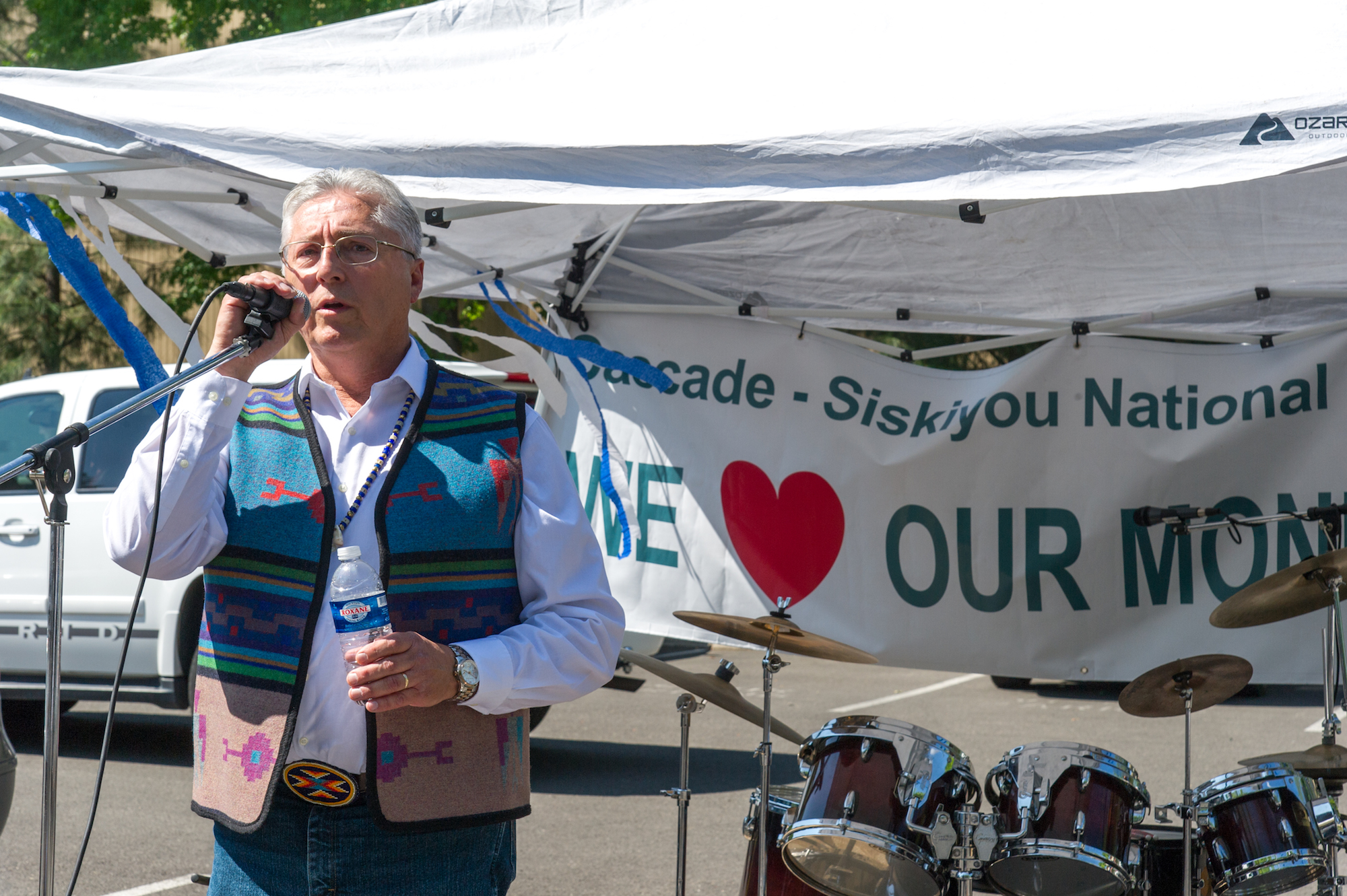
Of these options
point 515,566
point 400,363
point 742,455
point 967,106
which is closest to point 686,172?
point 967,106

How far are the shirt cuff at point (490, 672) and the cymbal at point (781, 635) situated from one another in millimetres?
1989

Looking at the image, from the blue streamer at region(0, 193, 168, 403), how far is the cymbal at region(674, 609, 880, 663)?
1820 mm

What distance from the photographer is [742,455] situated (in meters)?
4.71

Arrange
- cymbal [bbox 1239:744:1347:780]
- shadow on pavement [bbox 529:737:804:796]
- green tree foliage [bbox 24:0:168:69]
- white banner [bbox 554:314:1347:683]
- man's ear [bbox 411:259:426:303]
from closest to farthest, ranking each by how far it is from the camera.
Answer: man's ear [bbox 411:259:426:303] < cymbal [bbox 1239:744:1347:780] < white banner [bbox 554:314:1347:683] < shadow on pavement [bbox 529:737:804:796] < green tree foliage [bbox 24:0:168:69]

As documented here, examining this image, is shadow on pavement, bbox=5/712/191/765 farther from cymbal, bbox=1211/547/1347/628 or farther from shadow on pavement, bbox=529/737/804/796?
cymbal, bbox=1211/547/1347/628

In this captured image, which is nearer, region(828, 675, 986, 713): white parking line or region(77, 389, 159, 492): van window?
region(77, 389, 159, 492): van window

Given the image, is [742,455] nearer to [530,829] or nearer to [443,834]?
[530,829]

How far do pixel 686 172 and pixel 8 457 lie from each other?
6036 millimetres

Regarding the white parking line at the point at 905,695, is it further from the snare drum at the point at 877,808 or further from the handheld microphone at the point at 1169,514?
the snare drum at the point at 877,808

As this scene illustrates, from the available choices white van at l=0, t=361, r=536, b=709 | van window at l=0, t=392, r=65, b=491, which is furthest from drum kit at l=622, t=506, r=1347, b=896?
van window at l=0, t=392, r=65, b=491

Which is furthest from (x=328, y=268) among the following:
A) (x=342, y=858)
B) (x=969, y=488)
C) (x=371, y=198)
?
(x=969, y=488)

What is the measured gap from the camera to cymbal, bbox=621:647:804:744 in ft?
12.6

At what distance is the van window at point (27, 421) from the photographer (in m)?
7.01

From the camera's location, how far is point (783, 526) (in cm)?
471
